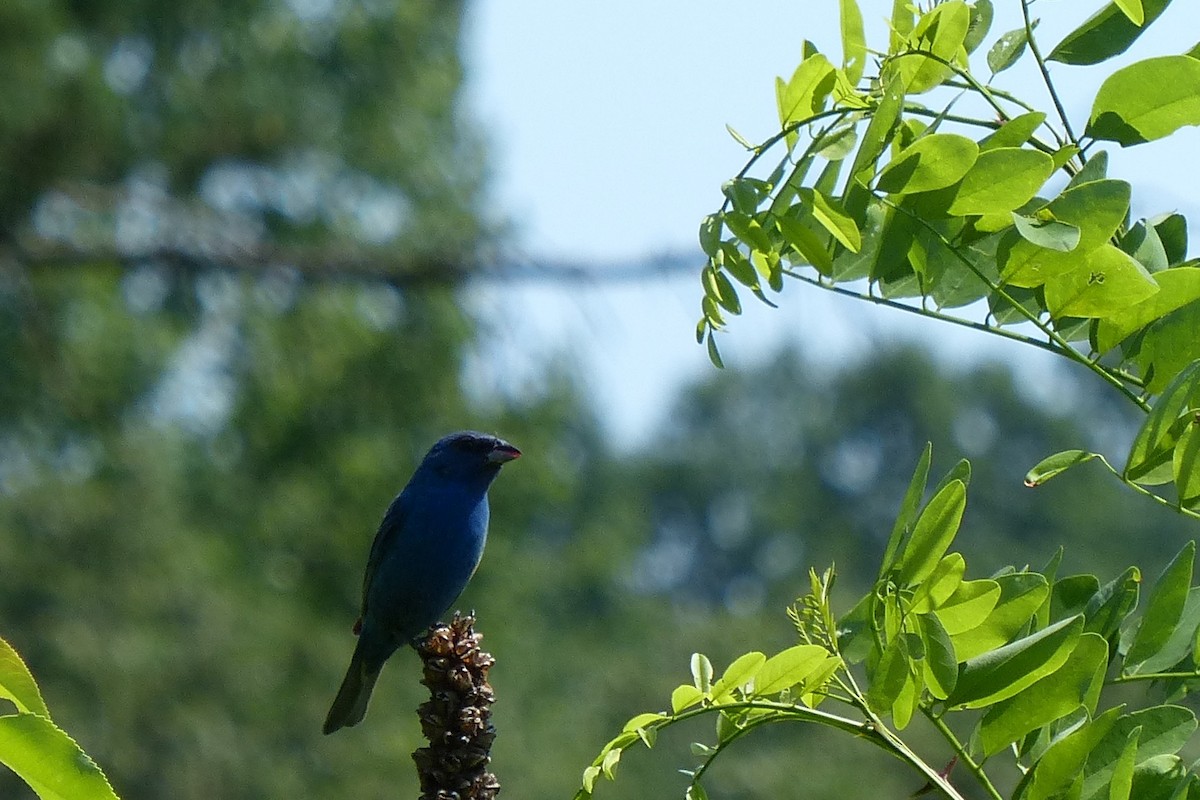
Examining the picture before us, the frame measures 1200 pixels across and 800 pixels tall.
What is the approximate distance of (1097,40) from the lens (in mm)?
1523

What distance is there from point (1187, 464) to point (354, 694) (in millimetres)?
3447

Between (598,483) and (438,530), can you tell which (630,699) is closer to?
(598,483)

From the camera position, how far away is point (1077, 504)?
60.0m

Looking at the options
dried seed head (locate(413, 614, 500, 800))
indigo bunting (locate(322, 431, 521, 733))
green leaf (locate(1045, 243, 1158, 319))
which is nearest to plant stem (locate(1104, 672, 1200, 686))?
green leaf (locate(1045, 243, 1158, 319))

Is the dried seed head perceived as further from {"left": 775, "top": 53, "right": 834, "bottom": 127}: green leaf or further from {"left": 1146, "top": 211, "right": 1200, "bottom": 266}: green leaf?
{"left": 1146, "top": 211, "right": 1200, "bottom": 266}: green leaf

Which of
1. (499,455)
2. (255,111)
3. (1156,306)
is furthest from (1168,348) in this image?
(255,111)

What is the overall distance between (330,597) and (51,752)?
20.9 metres

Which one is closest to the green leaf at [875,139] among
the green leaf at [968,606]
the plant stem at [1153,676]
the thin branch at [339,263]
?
the green leaf at [968,606]

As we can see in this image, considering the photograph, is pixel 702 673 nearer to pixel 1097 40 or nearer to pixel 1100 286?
pixel 1100 286

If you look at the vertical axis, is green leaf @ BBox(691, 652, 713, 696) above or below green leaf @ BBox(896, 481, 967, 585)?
above

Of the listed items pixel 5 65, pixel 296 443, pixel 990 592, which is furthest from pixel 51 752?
pixel 296 443

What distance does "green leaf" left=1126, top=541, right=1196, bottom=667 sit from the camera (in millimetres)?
1392

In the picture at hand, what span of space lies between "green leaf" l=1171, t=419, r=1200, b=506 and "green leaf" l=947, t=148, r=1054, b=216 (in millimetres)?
245

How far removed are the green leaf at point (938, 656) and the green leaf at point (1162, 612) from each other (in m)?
0.23
